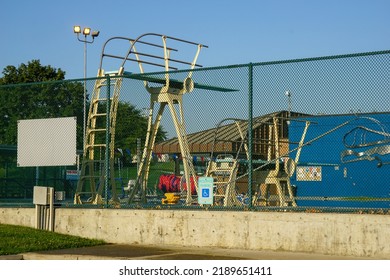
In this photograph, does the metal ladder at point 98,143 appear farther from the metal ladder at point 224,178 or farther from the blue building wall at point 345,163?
the blue building wall at point 345,163

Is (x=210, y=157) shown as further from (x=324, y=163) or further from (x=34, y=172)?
(x=34, y=172)

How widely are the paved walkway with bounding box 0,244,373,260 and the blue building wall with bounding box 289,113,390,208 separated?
1.15m

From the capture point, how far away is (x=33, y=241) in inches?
526

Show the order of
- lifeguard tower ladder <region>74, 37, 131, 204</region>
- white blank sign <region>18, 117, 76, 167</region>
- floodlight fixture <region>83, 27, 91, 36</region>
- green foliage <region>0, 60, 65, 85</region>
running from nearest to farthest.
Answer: lifeguard tower ladder <region>74, 37, 131, 204</region> → white blank sign <region>18, 117, 76, 167</region> → floodlight fixture <region>83, 27, 91, 36</region> → green foliage <region>0, 60, 65, 85</region>

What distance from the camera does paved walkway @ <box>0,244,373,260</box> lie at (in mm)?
11711

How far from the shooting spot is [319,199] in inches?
506

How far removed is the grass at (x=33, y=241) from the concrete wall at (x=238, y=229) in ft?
1.27

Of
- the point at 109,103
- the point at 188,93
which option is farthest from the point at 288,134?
the point at 109,103

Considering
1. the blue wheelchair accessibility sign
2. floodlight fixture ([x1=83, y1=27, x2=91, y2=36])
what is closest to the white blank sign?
the blue wheelchair accessibility sign

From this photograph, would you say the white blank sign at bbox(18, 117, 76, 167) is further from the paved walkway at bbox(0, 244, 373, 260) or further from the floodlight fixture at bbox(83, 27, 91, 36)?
the floodlight fixture at bbox(83, 27, 91, 36)

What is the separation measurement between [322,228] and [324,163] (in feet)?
4.43

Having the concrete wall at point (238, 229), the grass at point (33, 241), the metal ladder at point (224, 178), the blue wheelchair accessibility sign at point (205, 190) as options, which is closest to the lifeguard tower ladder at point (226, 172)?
the metal ladder at point (224, 178)

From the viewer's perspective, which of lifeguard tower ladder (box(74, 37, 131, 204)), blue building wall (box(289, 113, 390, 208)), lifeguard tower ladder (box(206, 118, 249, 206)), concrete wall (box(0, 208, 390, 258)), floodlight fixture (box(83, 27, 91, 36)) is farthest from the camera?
floodlight fixture (box(83, 27, 91, 36))

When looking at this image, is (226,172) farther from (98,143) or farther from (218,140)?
(98,143)
